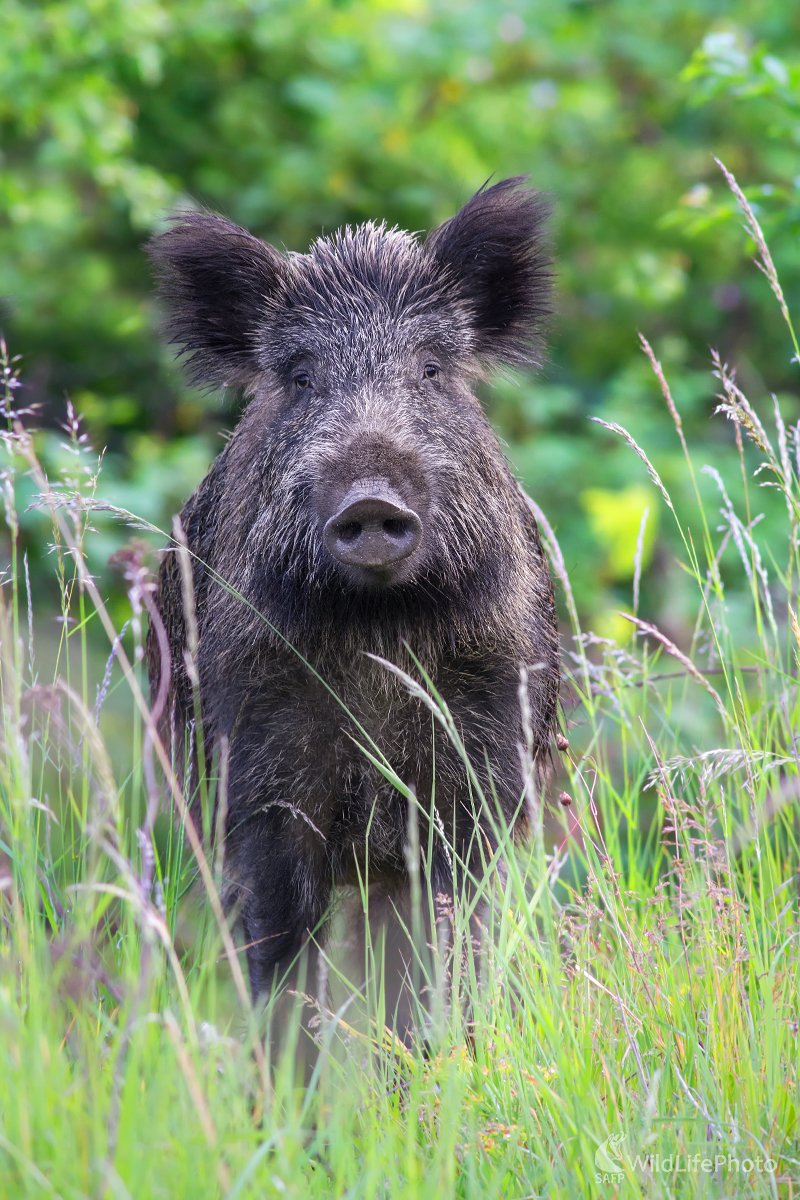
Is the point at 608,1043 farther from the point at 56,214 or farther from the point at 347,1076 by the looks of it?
the point at 56,214

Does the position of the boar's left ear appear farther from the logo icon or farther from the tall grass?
the logo icon

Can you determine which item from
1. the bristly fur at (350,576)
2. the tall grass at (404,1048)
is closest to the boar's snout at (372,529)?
the bristly fur at (350,576)

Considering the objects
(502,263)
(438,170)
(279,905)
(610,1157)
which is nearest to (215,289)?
(502,263)

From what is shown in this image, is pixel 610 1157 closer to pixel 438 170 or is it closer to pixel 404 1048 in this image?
pixel 404 1048

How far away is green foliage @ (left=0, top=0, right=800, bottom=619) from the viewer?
6.91 m

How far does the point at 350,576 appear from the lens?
9.53ft

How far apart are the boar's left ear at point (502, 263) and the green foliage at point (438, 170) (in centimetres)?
274

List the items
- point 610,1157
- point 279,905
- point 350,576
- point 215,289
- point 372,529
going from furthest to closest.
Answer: point 215,289 → point 279,905 → point 350,576 → point 372,529 → point 610,1157

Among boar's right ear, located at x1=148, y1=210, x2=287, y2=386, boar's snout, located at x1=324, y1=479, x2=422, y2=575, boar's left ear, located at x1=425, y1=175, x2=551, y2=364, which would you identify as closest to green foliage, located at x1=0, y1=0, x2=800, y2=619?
boar's right ear, located at x1=148, y1=210, x2=287, y2=386

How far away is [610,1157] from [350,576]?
1401 millimetres

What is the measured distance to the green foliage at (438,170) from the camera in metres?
6.91

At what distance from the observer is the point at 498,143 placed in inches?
289

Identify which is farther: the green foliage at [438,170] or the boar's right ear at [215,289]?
the green foliage at [438,170]

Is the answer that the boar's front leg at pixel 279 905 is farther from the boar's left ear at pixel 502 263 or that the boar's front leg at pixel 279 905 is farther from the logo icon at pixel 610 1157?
the boar's left ear at pixel 502 263
